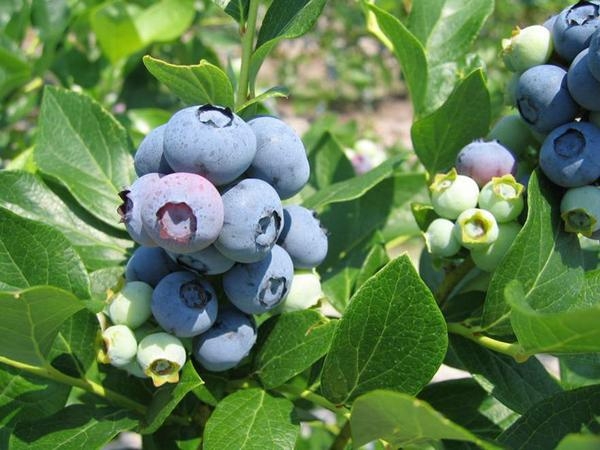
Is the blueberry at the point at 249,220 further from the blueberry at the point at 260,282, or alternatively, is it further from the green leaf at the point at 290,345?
the green leaf at the point at 290,345

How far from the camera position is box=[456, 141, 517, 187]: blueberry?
103 cm

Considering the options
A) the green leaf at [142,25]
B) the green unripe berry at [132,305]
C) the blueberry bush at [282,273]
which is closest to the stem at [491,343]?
the blueberry bush at [282,273]

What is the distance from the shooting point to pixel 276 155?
875 mm

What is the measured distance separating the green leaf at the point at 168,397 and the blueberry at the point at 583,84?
→ 0.58 metres

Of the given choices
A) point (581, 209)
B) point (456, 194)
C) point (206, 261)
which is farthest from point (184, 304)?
point (581, 209)

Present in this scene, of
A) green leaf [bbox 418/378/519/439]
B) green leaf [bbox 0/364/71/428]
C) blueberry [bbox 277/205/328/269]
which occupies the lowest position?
green leaf [bbox 418/378/519/439]

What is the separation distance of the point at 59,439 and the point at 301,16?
24.0 inches

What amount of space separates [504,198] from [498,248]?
7cm

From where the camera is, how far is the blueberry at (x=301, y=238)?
0.97 meters

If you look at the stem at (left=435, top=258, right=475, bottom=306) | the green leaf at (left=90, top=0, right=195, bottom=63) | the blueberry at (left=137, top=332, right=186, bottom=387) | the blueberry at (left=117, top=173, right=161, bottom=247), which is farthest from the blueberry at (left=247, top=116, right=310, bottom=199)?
the green leaf at (left=90, top=0, right=195, bottom=63)

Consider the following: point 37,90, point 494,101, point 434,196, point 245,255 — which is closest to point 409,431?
point 245,255

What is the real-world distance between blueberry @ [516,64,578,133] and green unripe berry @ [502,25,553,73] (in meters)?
0.02

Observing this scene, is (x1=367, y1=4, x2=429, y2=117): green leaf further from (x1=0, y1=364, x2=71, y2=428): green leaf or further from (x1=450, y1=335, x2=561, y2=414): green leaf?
(x1=0, y1=364, x2=71, y2=428): green leaf

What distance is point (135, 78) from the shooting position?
7.02ft
